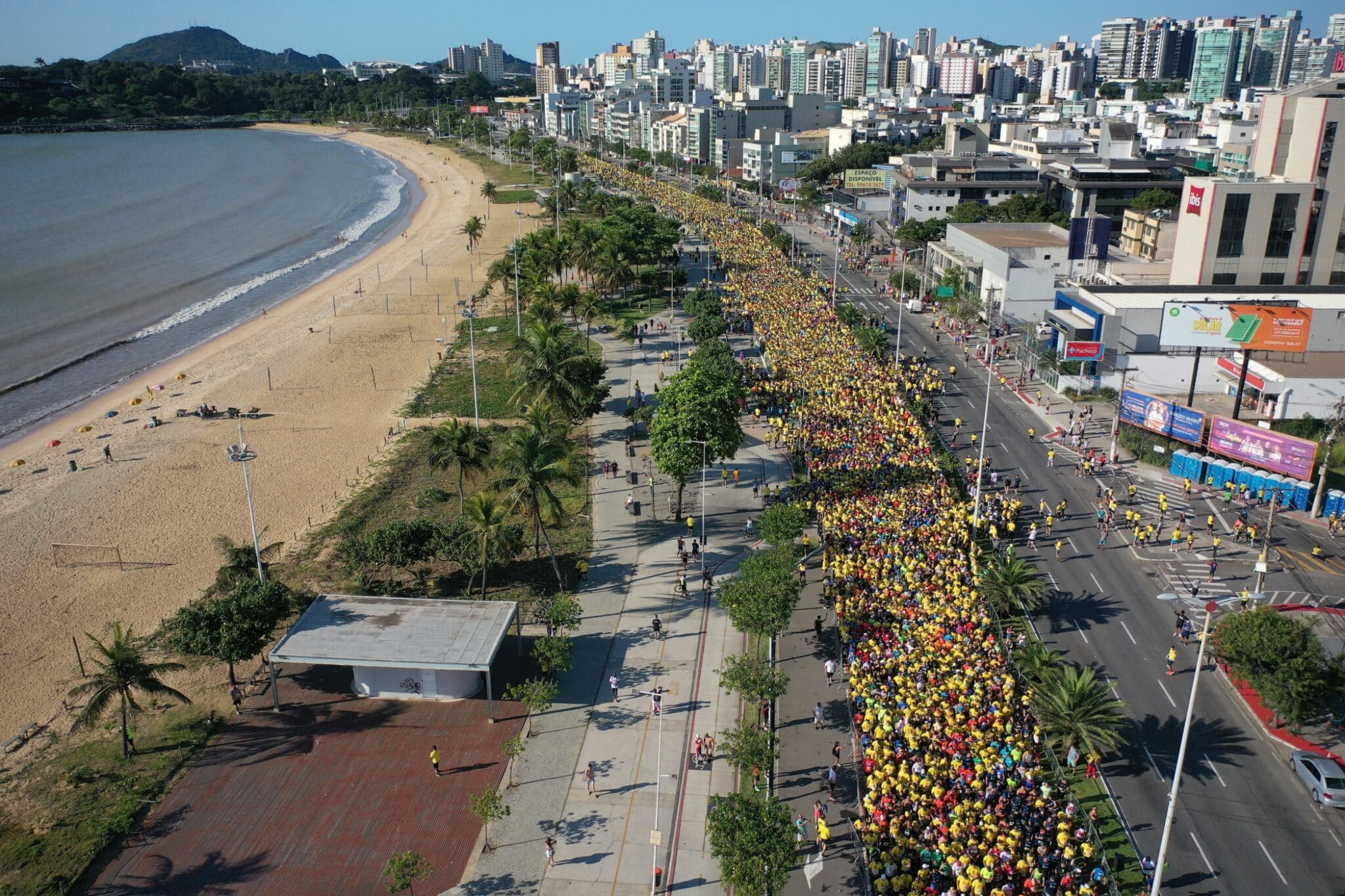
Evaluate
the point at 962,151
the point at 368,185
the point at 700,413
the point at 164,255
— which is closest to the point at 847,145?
the point at 962,151

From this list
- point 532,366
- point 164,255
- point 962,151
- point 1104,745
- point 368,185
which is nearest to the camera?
point 1104,745

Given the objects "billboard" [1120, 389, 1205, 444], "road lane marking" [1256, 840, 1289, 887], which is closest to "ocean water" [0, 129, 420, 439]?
"billboard" [1120, 389, 1205, 444]

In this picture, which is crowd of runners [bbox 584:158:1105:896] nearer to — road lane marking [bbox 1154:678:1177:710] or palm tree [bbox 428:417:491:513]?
road lane marking [bbox 1154:678:1177:710]

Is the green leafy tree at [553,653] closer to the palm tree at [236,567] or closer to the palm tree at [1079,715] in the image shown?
the palm tree at [236,567]

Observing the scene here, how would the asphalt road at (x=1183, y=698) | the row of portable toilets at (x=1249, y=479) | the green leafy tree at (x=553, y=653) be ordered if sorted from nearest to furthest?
the asphalt road at (x=1183, y=698) < the green leafy tree at (x=553, y=653) < the row of portable toilets at (x=1249, y=479)

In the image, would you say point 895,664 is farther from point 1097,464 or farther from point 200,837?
point 1097,464

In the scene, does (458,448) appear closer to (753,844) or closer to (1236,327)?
(753,844)

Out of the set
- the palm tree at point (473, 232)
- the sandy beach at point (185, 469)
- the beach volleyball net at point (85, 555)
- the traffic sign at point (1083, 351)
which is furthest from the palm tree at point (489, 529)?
the palm tree at point (473, 232)
